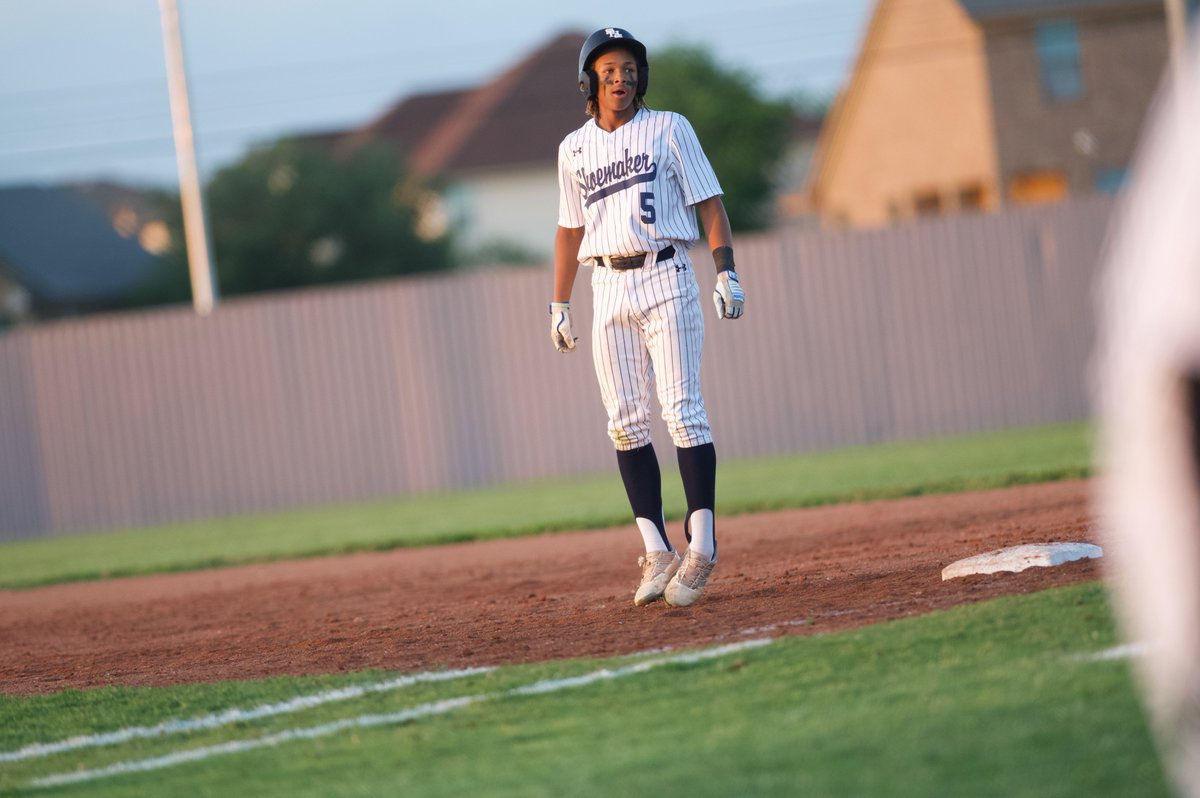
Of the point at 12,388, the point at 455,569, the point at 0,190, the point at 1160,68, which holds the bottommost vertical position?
the point at 455,569

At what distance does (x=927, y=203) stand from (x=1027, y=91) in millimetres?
3690

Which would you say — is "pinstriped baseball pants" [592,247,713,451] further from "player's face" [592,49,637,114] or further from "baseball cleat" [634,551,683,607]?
"player's face" [592,49,637,114]

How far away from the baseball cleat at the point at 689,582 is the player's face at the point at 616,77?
1.70 meters

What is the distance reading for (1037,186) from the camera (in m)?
28.5

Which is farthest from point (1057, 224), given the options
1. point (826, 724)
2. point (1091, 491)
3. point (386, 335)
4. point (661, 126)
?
point (826, 724)

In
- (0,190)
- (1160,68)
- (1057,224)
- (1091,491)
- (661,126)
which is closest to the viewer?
(661,126)

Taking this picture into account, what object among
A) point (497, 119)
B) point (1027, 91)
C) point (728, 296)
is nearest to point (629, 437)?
point (728, 296)

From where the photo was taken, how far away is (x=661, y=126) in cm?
557

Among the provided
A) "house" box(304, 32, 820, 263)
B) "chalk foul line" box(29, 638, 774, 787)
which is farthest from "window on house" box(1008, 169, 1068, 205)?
"chalk foul line" box(29, 638, 774, 787)

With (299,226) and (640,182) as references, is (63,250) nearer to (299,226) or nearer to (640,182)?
(299,226)

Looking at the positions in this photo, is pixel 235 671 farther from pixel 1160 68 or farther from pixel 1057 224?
pixel 1160 68

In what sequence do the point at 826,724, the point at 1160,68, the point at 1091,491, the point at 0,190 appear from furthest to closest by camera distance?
1. the point at 0,190
2. the point at 1160,68
3. the point at 1091,491
4. the point at 826,724

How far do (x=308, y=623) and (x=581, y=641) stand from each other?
1930 mm

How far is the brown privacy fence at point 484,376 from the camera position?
1587cm
